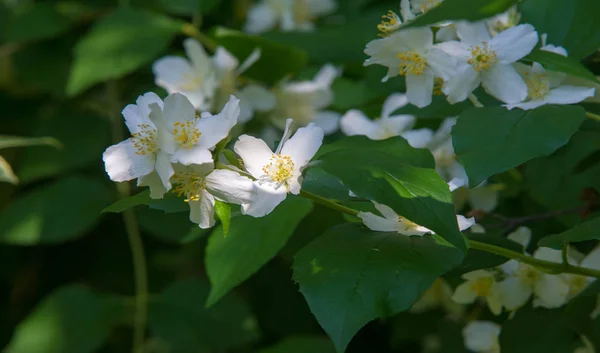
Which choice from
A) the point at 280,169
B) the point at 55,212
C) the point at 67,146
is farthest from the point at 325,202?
the point at 67,146

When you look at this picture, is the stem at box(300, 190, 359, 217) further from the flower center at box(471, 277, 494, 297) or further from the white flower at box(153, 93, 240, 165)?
the flower center at box(471, 277, 494, 297)

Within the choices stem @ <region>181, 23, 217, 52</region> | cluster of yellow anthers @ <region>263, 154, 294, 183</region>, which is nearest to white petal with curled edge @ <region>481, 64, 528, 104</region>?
cluster of yellow anthers @ <region>263, 154, 294, 183</region>

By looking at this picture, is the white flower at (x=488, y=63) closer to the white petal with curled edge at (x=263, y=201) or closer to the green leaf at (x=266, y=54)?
the white petal with curled edge at (x=263, y=201)

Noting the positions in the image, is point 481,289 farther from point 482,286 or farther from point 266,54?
point 266,54

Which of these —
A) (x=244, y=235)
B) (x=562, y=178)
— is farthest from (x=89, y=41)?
(x=562, y=178)

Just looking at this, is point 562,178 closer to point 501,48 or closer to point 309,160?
point 501,48
